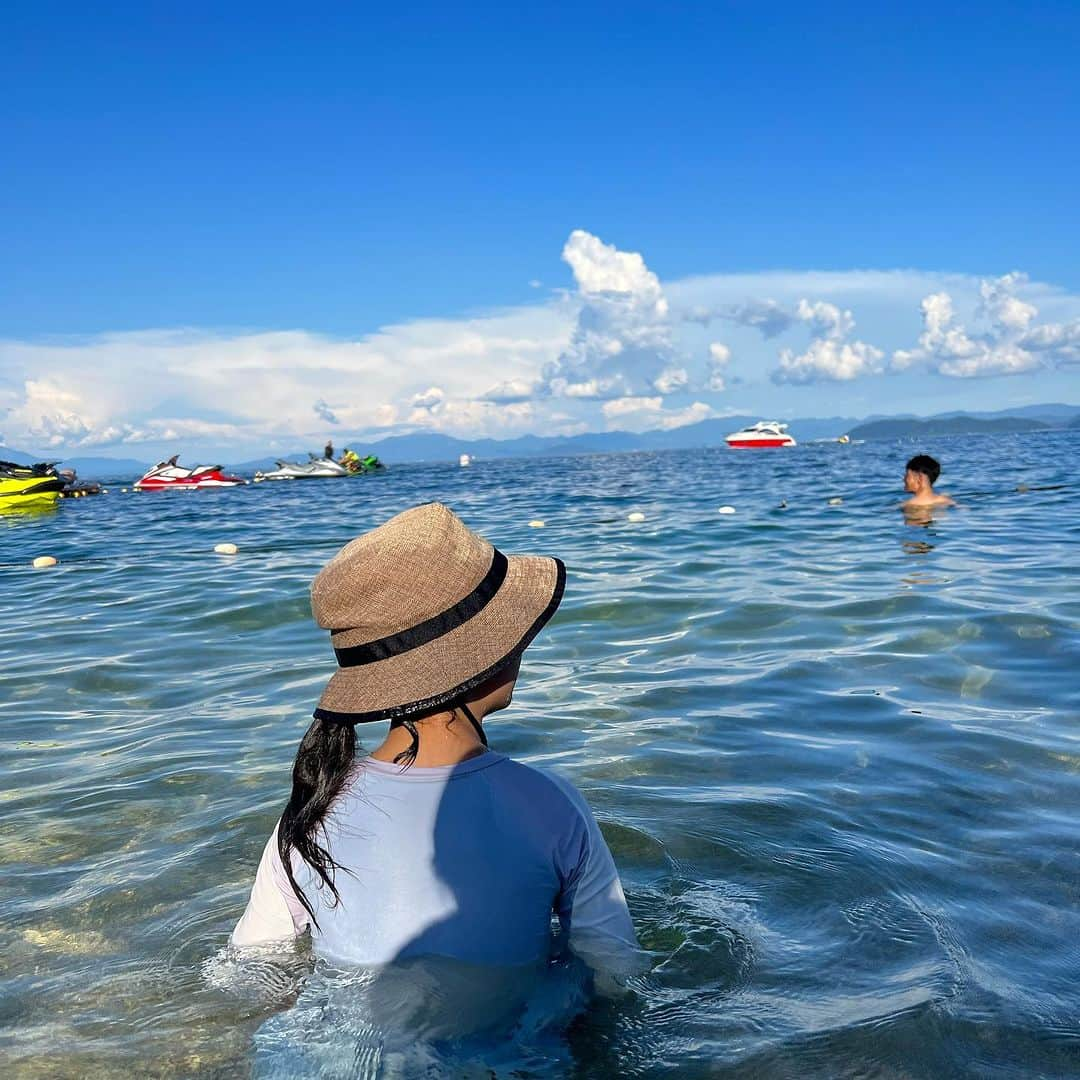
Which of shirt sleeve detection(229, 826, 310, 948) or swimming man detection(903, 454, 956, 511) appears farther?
swimming man detection(903, 454, 956, 511)

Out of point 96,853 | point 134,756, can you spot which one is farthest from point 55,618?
point 96,853

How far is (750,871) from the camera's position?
14.2 ft

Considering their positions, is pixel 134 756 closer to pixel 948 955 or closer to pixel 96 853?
pixel 96 853

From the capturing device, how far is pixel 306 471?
5738 cm

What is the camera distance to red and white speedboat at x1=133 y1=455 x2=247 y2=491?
48.8 m

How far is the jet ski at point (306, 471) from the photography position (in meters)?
57.0

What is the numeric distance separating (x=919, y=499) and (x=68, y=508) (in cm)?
2935

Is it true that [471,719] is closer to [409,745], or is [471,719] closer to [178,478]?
[409,745]

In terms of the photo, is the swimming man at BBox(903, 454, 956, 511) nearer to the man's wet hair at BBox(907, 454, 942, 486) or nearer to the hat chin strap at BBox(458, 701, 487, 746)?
the man's wet hair at BBox(907, 454, 942, 486)

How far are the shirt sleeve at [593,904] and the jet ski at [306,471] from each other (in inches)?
2181

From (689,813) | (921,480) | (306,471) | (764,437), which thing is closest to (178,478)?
(306,471)

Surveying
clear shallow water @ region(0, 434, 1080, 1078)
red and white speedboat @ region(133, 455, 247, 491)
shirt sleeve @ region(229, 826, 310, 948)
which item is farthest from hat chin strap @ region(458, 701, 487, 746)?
red and white speedboat @ region(133, 455, 247, 491)

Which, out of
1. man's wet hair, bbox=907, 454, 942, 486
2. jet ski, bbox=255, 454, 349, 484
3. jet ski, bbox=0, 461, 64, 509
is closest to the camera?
man's wet hair, bbox=907, 454, 942, 486

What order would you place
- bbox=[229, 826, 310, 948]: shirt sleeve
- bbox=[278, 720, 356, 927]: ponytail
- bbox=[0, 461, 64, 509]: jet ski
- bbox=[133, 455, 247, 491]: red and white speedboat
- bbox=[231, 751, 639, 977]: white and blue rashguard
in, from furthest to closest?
1. bbox=[133, 455, 247, 491]: red and white speedboat
2. bbox=[0, 461, 64, 509]: jet ski
3. bbox=[229, 826, 310, 948]: shirt sleeve
4. bbox=[278, 720, 356, 927]: ponytail
5. bbox=[231, 751, 639, 977]: white and blue rashguard
